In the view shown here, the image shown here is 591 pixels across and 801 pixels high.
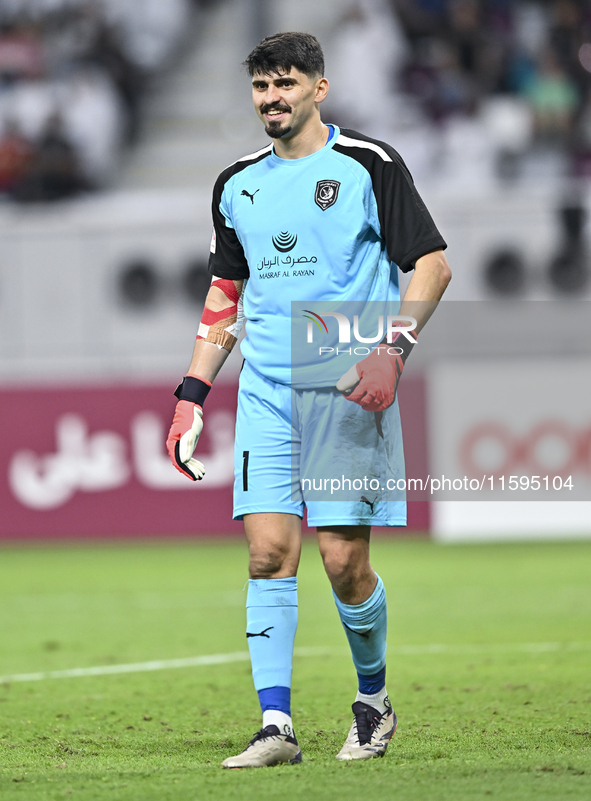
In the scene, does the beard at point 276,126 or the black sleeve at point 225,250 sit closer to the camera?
the beard at point 276,126

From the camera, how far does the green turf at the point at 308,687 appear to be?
3.72m

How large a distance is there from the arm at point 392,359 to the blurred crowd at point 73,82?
1216 centimetres

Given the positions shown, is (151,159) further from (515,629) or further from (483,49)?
(515,629)

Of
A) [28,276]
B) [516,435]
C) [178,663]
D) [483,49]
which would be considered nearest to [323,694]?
[178,663]

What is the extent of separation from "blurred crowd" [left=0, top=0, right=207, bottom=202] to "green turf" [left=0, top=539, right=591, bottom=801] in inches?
244

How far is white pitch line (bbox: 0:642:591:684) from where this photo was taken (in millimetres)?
6367

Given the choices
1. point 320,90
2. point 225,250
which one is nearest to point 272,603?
point 225,250

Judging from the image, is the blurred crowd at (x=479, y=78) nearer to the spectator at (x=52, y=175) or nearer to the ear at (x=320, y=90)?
the spectator at (x=52, y=175)

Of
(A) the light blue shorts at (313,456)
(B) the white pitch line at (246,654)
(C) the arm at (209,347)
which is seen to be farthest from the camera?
(B) the white pitch line at (246,654)

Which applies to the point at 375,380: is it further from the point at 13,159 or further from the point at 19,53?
the point at 19,53

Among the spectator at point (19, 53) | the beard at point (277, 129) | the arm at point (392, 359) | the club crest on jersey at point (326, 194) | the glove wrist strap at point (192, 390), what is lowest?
the glove wrist strap at point (192, 390)

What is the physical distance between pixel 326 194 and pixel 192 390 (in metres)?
0.82

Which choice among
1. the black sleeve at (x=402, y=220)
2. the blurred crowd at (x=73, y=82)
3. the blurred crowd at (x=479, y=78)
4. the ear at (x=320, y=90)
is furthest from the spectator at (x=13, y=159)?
the black sleeve at (x=402, y=220)

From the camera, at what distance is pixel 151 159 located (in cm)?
1744
